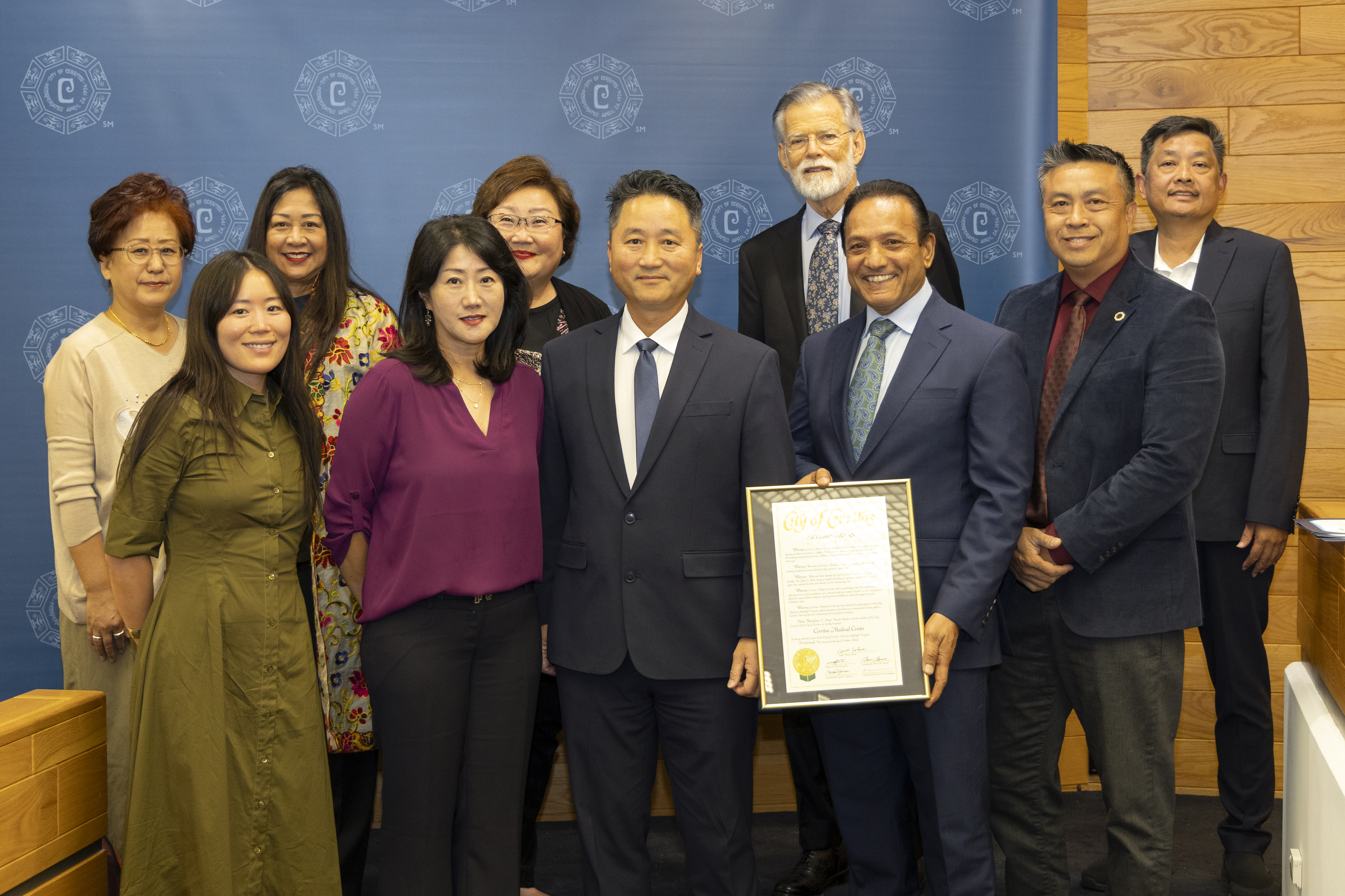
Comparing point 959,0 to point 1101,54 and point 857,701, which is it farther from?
point 857,701

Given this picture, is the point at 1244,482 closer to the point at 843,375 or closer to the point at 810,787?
the point at 843,375

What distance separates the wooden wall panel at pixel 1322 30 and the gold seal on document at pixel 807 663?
324 cm

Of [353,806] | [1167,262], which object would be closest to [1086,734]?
[1167,262]

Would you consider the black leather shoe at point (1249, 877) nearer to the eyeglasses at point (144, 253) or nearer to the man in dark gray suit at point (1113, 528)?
the man in dark gray suit at point (1113, 528)

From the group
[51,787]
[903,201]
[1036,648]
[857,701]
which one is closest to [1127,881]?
[1036,648]

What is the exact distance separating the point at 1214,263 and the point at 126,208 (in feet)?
10.7

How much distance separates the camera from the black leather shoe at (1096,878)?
2988mm

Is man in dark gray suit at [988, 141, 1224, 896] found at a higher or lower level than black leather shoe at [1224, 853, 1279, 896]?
higher

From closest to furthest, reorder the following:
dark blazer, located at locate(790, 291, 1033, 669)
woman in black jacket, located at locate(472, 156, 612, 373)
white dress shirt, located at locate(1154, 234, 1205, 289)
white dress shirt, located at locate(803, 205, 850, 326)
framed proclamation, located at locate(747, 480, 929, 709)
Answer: framed proclamation, located at locate(747, 480, 929, 709), dark blazer, located at locate(790, 291, 1033, 669), woman in black jacket, located at locate(472, 156, 612, 373), white dress shirt, located at locate(803, 205, 850, 326), white dress shirt, located at locate(1154, 234, 1205, 289)

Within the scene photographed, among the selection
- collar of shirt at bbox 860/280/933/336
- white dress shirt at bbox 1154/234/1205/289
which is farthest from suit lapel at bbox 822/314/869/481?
white dress shirt at bbox 1154/234/1205/289

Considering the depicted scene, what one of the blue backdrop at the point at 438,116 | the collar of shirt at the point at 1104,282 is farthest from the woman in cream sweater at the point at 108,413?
the collar of shirt at the point at 1104,282

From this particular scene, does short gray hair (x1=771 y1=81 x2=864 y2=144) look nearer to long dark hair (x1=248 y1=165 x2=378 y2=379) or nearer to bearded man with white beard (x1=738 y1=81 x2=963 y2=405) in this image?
bearded man with white beard (x1=738 y1=81 x2=963 y2=405)

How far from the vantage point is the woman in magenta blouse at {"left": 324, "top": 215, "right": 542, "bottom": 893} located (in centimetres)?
217

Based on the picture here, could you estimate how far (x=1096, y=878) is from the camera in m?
3.01
